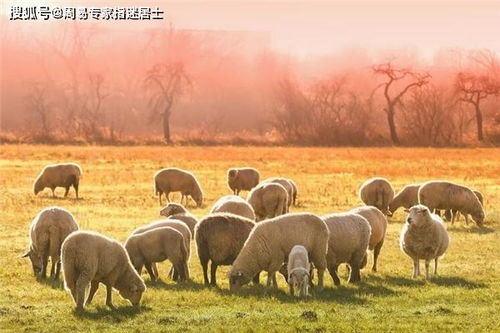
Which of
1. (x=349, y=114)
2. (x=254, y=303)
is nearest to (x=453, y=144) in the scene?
(x=349, y=114)

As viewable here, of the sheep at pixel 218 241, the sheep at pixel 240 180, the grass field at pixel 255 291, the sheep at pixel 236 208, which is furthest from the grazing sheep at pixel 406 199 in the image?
the sheep at pixel 218 241

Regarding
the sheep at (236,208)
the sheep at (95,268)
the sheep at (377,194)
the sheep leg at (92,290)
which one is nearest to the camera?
the sheep at (95,268)

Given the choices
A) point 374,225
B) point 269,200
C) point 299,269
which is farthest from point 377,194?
point 299,269

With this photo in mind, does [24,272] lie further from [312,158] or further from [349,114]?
[349,114]

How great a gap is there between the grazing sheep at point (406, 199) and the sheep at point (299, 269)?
1426cm

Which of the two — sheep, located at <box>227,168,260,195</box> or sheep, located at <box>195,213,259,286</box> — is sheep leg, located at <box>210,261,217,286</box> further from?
sheep, located at <box>227,168,260,195</box>

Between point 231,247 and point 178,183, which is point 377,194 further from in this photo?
point 231,247

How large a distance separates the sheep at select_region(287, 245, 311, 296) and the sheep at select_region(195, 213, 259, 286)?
5.43 feet

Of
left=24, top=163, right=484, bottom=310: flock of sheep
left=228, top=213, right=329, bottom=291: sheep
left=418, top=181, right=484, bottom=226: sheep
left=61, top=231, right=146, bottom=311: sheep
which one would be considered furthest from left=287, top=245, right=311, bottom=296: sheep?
left=418, top=181, right=484, bottom=226: sheep

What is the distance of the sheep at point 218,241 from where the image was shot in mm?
18203

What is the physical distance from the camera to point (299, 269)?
16391 millimetres

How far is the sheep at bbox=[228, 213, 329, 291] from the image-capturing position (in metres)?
17.2

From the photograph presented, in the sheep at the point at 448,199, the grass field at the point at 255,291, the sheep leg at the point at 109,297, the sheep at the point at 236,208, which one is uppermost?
the sheep at the point at 236,208

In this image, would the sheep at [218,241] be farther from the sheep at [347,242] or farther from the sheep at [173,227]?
the sheep at [347,242]
